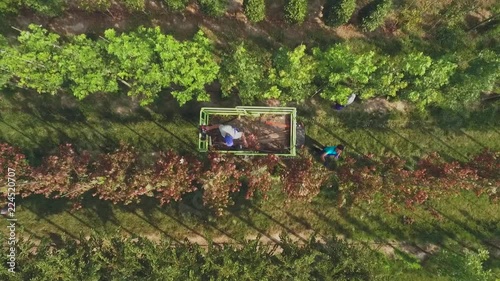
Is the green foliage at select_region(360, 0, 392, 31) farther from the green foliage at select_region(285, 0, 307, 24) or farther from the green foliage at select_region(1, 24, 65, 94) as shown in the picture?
the green foliage at select_region(1, 24, 65, 94)

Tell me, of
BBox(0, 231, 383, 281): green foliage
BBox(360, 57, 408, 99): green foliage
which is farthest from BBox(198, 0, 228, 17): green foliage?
BBox(0, 231, 383, 281): green foliage

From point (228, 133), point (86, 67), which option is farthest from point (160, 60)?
point (228, 133)

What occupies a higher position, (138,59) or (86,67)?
(138,59)

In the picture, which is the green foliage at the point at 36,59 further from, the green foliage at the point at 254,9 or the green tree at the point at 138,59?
the green foliage at the point at 254,9

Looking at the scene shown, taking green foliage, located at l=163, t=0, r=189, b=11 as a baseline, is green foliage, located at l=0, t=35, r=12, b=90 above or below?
below

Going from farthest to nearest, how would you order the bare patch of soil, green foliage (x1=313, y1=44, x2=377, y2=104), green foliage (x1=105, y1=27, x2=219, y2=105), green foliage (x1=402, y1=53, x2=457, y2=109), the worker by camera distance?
the bare patch of soil < the worker < green foliage (x1=313, y1=44, x2=377, y2=104) < green foliage (x1=105, y1=27, x2=219, y2=105) < green foliage (x1=402, y1=53, x2=457, y2=109)

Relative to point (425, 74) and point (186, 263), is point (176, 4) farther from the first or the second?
point (186, 263)
